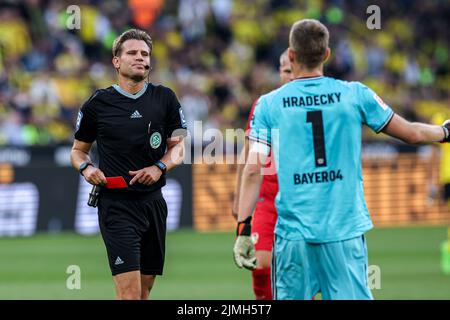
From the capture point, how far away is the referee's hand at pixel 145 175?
791 cm

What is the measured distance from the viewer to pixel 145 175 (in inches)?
312

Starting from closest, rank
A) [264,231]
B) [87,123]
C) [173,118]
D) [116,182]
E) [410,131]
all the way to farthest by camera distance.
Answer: [410,131] < [116,182] < [87,123] < [173,118] < [264,231]

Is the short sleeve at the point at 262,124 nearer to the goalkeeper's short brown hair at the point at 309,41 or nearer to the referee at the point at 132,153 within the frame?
the goalkeeper's short brown hair at the point at 309,41

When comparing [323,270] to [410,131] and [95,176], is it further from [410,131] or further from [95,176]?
[95,176]

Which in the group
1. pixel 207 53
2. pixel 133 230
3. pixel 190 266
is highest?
pixel 207 53

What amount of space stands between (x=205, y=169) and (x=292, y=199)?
13119 millimetres

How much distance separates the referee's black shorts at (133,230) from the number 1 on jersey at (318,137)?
2017 mm

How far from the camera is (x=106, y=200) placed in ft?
26.3

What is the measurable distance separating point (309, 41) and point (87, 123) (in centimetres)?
243

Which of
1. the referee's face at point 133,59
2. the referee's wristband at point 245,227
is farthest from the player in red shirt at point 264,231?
the referee's wristband at point 245,227

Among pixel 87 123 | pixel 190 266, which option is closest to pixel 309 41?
pixel 87 123

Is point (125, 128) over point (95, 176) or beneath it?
over
